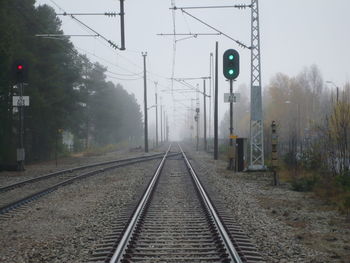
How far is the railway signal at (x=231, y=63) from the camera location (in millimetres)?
19203

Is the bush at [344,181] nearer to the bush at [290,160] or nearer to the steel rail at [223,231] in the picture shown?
the steel rail at [223,231]

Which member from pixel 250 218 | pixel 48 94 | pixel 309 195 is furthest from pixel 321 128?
pixel 48 94

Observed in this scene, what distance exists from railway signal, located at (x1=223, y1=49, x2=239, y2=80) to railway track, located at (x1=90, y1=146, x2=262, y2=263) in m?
8.59

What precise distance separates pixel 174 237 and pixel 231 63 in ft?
41.4

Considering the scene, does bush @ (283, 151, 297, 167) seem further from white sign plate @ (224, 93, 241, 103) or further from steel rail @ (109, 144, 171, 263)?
steel rail @ (109, 144, 171, 263)

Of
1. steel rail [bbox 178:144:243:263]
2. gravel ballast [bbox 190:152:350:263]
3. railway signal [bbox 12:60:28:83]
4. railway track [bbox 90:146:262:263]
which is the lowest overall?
gravel ballast [bbox 190:152:350:263]

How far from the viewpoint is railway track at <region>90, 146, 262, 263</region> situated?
646 cm

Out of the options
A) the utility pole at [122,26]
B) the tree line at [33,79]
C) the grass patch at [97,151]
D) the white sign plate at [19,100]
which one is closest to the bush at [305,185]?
the utility pole at [122,26]

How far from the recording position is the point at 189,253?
6.69m

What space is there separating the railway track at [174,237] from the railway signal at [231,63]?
28.2 ft

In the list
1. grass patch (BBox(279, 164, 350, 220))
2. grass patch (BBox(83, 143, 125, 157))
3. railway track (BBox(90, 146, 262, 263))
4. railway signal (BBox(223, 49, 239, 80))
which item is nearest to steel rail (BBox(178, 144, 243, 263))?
railway track (BBox(90, 146, 262, 263))

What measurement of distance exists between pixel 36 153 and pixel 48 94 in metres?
5.58

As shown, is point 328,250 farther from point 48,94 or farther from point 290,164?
point 48,94

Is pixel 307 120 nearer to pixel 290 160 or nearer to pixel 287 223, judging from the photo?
pixel 290 160
